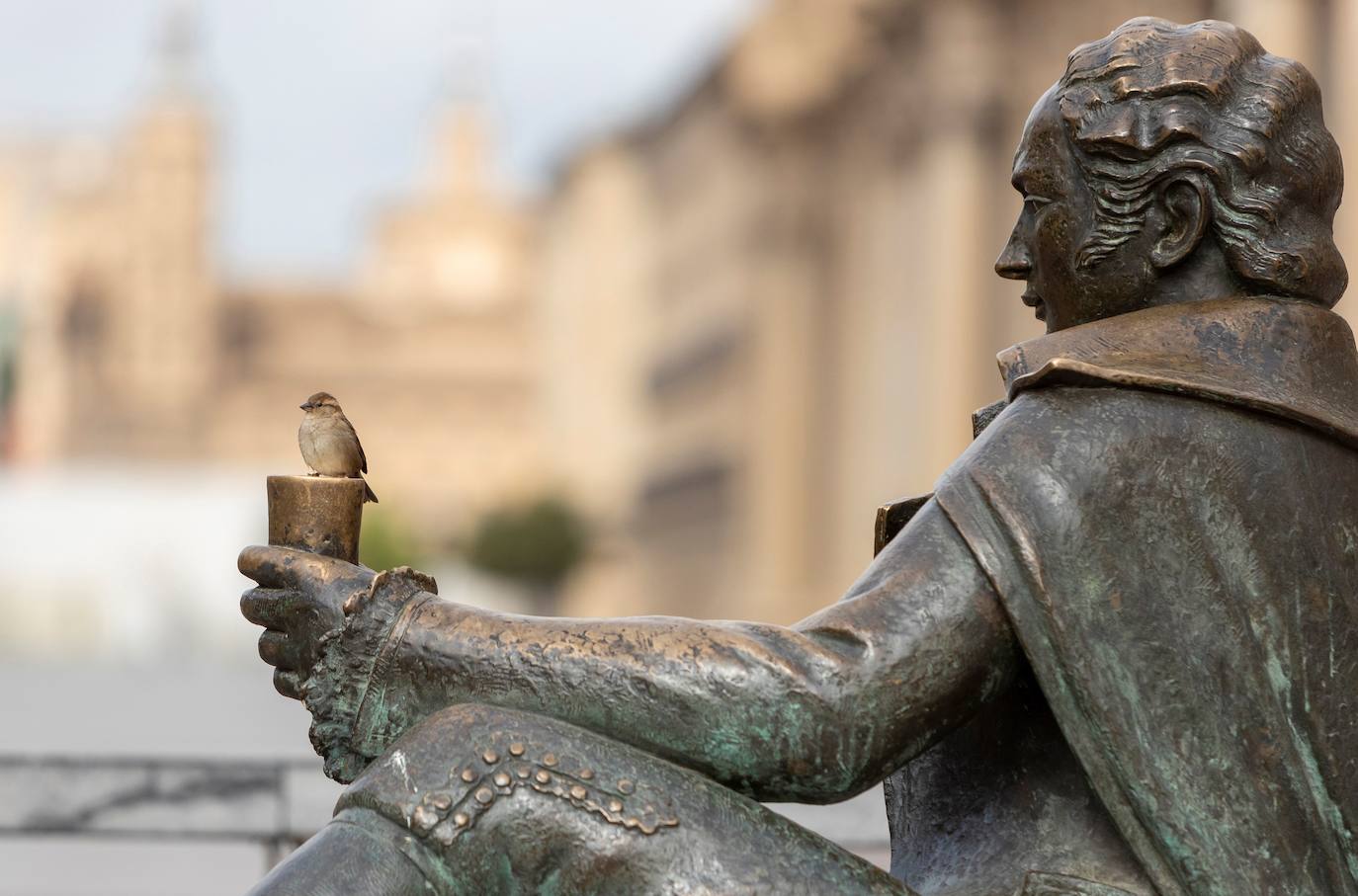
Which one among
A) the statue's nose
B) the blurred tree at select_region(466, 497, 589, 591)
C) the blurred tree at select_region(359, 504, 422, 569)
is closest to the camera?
the statue's nose

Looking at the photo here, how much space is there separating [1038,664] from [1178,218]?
53 centimetres

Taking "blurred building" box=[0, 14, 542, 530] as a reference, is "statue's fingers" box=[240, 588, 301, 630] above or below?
above

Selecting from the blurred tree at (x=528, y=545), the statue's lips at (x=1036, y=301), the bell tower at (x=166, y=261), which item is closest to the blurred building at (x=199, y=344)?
the bell tower at (x=166, y=261)

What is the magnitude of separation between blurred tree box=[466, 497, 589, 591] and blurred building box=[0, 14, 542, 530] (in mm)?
45604

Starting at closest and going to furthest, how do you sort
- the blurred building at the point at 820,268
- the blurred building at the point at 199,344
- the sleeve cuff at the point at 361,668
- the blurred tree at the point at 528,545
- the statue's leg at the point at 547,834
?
the statue's leg at the point at 547,834, the sleeve cuff at the point at 361,668, the blurred building at the point at 820,268, the blurred tree at the point at 528,545, the blurred building at the point at 199,344

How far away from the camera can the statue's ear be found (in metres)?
2.85

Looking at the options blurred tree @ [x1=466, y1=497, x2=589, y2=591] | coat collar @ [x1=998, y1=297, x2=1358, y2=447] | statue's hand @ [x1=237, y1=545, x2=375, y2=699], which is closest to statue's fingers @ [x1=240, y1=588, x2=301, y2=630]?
statue's hand @ [x1=237, y1=545, x2=375, y2=699]

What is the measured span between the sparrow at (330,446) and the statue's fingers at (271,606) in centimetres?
15

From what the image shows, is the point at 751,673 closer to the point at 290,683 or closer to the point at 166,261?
the point at 290,683

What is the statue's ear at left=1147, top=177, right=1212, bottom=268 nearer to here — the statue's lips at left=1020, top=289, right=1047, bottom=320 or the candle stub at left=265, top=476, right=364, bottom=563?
the statue's lips at left=1020, top=289, right=1047, bottom=320

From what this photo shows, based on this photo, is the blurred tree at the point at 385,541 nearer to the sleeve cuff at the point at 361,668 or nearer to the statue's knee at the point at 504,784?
the sleeve cuff at the point at 361,668

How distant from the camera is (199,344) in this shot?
106 meters

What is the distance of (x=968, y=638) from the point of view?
2.67 m

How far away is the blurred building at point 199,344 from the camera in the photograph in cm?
10188
